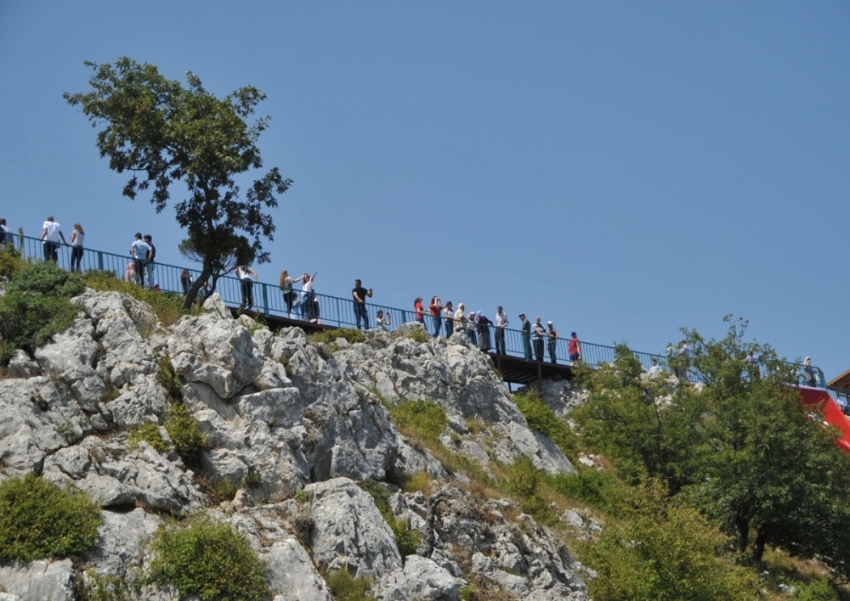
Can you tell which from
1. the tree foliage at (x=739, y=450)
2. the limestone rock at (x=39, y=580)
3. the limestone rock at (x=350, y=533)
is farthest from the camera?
the tree foliage at (x=739, y=450)

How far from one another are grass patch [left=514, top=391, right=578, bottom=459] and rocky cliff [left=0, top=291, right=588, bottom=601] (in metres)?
9.16

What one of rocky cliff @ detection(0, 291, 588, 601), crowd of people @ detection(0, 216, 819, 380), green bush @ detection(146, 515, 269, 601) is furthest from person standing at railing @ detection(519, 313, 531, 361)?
green bush @ detection(146, 515, 269, 601)

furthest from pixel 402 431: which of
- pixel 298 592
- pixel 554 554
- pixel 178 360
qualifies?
pixel 298 592

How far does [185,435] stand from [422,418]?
1162 cm

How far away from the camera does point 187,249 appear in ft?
99.6

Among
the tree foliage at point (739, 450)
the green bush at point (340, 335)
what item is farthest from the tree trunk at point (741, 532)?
the green bush at point (340, 335)

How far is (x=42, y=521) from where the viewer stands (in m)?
19.1

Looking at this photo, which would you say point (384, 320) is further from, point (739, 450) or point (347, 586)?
point (347, 586)

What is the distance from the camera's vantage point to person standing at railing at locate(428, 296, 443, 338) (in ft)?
131

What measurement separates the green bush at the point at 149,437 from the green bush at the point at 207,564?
2332 mm

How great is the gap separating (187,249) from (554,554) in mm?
Result: 12500

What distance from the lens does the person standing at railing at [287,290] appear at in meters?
35.1

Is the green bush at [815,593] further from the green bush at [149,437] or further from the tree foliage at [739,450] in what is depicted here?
the green bush at [149,437]

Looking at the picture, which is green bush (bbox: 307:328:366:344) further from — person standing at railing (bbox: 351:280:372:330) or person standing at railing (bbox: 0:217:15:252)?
person standing at railing (bbox: 0:217:15:252)
